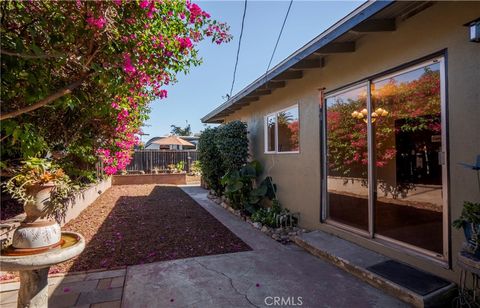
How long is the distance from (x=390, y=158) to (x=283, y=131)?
246cm

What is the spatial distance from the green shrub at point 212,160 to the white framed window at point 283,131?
89.1 inches

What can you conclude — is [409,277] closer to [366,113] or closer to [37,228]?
[366,113]

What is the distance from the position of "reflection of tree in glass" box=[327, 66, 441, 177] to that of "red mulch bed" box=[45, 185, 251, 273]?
2.39 meters

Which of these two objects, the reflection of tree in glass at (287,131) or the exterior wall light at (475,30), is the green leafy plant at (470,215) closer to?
the exterior wall light at (475,30)

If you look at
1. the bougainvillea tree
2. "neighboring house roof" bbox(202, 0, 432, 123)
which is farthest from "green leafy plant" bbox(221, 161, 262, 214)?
the bougainvillea tree

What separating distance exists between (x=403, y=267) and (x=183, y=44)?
3.89 m

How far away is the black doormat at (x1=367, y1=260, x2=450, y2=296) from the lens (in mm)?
2834

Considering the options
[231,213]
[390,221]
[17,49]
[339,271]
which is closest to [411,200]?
[390,221]

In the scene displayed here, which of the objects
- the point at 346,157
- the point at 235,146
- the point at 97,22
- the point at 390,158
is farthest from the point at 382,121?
the point at 97,22

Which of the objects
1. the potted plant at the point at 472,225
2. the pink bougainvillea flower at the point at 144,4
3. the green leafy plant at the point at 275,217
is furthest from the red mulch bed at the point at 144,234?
the pink bougainvillea flower at the point at 144,4

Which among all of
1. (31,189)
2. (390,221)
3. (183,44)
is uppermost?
(183,44)

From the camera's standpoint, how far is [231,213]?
7.48 meters

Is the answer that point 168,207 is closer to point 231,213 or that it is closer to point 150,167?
point 231,213

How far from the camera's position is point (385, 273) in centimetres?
321
